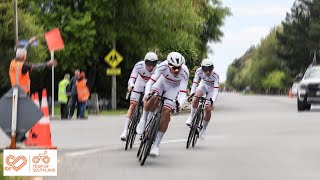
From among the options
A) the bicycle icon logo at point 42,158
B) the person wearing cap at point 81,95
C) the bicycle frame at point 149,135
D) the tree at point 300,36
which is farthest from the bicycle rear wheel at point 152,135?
Result: the tree at point 300,36

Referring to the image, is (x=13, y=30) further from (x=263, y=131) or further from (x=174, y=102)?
(x=174, y=102)

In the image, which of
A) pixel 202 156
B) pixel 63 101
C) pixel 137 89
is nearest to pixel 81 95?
pixel 63 101

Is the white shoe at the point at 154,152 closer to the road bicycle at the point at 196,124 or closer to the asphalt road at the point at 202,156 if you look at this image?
the asphalt road at the point at 202,156

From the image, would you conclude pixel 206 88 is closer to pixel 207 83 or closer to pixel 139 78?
pixel 207 83

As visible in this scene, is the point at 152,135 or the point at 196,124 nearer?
the point at 152,135

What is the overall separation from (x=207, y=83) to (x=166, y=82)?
3282 mm

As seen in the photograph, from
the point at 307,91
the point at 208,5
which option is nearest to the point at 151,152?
the point at 307,91

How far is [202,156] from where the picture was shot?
1156cm

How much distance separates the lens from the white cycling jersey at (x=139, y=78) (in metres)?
12.9

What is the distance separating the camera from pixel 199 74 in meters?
14.1

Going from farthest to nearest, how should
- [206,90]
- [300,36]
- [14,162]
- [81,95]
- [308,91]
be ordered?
1. [300,36]
2. [308,91]
3. [81,95]
4. [206,90]
5. [14,162]

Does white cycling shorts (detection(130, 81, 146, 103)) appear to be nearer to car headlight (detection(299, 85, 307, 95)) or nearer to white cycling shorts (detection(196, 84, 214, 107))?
white cycling shorts (detection(196, 84, 214, 107))

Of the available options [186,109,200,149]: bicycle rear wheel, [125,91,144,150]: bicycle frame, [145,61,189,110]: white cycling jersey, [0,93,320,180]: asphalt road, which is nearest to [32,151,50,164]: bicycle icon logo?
[0,93,320,180]: asphalt road

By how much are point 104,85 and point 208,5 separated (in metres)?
11.0
